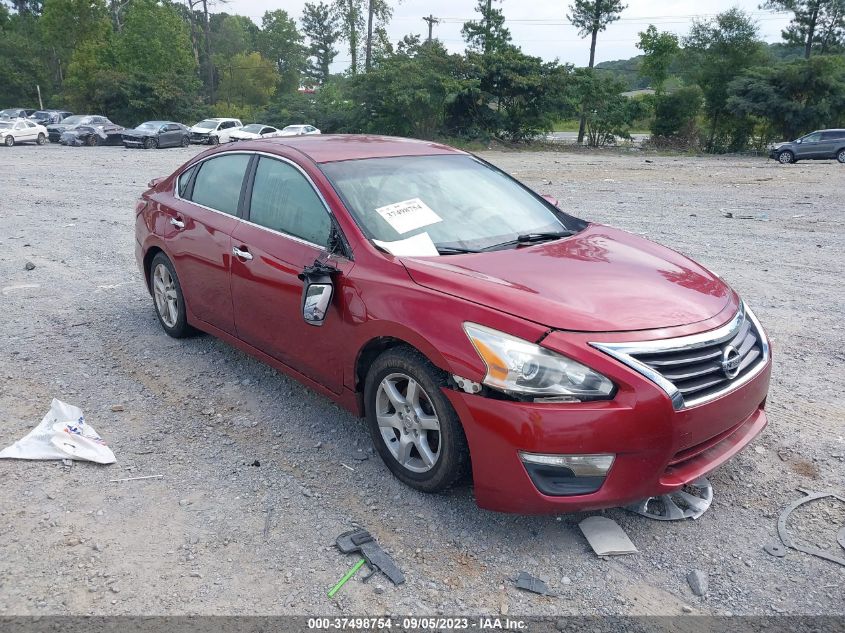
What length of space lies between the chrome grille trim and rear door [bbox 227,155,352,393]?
1.50 meters

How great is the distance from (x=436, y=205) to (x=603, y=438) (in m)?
1.82

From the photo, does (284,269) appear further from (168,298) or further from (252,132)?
(252,132)

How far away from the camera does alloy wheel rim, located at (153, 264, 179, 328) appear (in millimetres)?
5441

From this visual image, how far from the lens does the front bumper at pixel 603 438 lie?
9.19 ft

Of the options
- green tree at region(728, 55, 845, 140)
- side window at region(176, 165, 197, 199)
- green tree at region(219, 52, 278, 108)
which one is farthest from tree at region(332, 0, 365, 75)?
side window at region(176, 165, 197, 199)

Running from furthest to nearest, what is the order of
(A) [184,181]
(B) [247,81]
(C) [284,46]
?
(C) [284,46] → (B) [247,81] → (A) [184,181]

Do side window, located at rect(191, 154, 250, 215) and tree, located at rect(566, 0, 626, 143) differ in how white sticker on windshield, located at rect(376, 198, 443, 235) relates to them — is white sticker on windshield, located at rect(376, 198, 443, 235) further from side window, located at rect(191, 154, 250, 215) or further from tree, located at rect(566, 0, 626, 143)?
tree, located at rect(566, 0, 626, 143)

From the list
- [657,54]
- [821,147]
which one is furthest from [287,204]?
[657,54]

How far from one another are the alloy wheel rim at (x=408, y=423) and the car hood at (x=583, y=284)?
523 millimetres

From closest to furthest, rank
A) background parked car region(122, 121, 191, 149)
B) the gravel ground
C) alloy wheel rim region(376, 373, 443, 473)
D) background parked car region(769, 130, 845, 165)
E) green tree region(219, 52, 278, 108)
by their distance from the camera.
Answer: the gravel ground < alloy wheel rim region(376, 373, 443, 473) < background parked car region(769, 130, 845, 165) < background parked car region(122, 121, 191, 149) < green tree region(219, 52, 278, 108)

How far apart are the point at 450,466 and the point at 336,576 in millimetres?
687

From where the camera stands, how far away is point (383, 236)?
12.2 ft

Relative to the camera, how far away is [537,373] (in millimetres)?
2871

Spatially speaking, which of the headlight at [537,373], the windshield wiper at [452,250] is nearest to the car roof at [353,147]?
the windshield wiper at [452,250]
